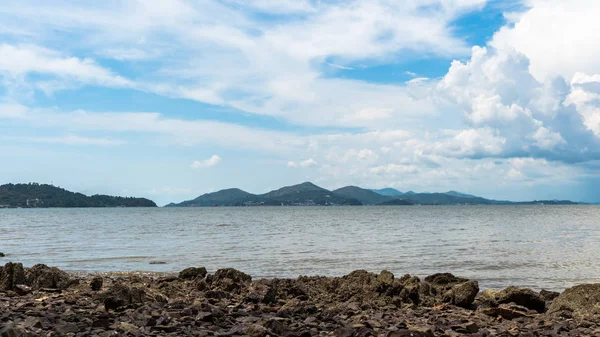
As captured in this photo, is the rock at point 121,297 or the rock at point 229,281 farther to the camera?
the rock at point 229,281

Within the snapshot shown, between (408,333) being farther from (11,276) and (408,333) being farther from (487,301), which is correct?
(11,276)

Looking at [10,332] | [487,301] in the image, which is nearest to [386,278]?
[487,301]

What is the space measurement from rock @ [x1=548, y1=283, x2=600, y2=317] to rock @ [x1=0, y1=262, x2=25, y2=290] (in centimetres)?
1618

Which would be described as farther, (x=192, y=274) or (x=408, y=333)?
(x=192, y=274)

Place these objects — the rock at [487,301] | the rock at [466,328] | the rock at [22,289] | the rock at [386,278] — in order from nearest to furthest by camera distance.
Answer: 1. the rock at [466,328]
2. the rock at [22,289]
3. the rock at [487,301]
4. the rock at [386,278]

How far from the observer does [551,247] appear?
40531 mm

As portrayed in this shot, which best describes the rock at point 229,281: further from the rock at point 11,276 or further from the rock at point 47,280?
the rock at point 11,276

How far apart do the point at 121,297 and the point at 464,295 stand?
1004 centimetres

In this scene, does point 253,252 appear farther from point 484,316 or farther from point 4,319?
point 4,319

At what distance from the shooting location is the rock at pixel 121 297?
40.4 ft

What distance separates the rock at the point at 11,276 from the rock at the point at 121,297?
5.28 meters

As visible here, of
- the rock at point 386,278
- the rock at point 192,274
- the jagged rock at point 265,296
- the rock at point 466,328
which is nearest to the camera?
the rock at point 466,328

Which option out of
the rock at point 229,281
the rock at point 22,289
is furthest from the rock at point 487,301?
the rock at point 22,289

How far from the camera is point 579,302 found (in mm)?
15336
